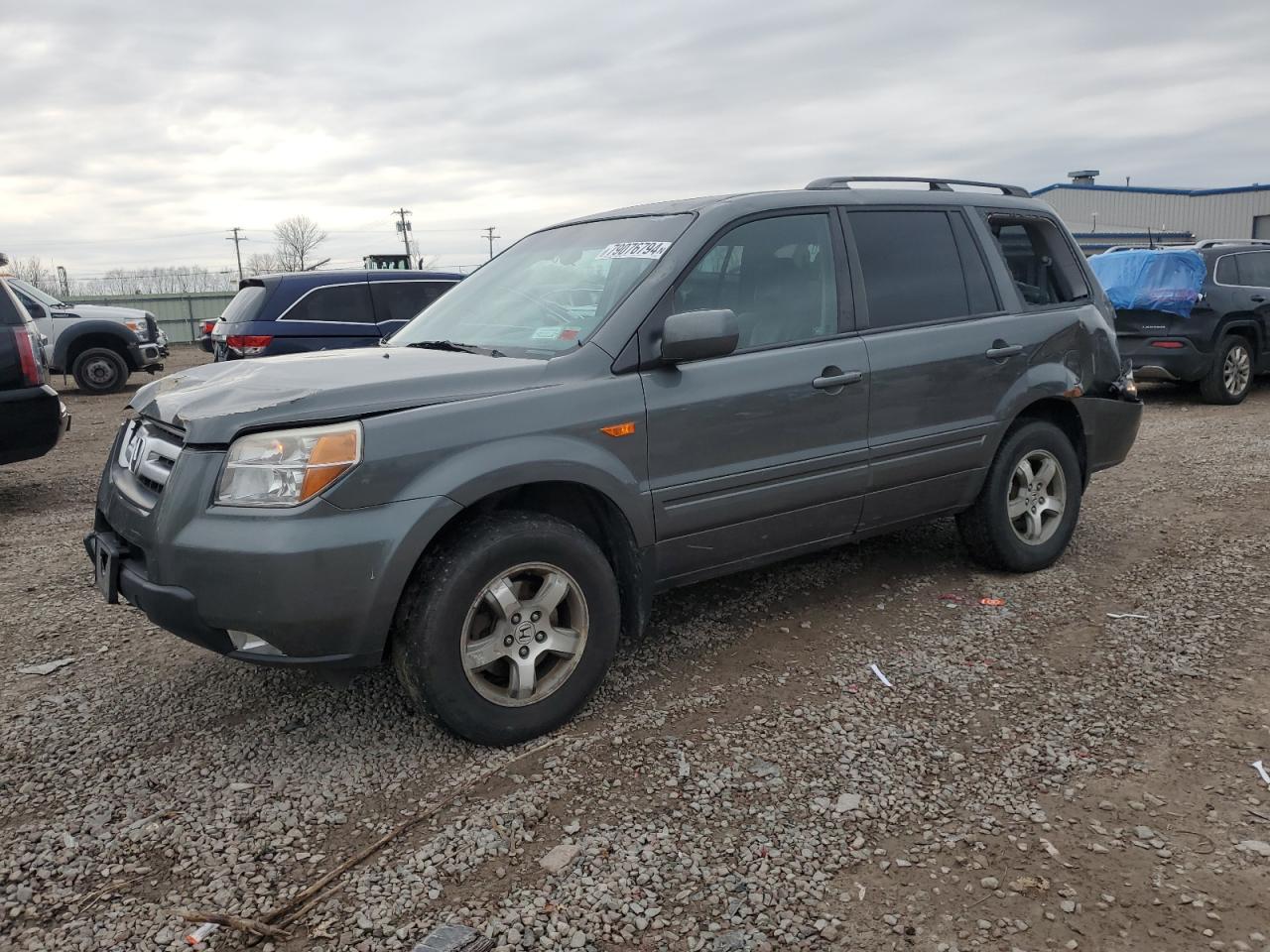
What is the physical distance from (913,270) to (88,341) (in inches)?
584

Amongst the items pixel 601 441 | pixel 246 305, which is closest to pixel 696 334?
pixel 601 441

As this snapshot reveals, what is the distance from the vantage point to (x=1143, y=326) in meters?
10.9

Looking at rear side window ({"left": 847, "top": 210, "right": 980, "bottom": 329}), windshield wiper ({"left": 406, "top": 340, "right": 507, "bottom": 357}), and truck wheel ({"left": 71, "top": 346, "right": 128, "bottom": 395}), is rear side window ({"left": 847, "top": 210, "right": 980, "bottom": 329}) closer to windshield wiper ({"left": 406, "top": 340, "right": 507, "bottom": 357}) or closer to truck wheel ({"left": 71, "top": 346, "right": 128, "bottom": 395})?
windshield wiper ({"left": 406, "top": 340, "right": 507, "bottom": 357})

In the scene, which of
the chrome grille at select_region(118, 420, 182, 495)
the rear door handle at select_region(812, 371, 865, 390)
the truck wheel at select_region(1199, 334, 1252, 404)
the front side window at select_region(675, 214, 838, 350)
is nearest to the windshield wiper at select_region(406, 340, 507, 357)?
the front side window at select_region(675, 214, 838, 350)

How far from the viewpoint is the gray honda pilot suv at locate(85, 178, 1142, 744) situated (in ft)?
9.45

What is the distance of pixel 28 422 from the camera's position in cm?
657

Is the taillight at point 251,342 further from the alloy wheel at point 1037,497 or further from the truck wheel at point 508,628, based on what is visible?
the alloy wheel at point 1037,497

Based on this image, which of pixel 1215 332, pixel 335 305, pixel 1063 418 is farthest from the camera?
pixel 1215 332

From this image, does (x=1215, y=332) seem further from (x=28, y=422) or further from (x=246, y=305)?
(x=28, y=422)

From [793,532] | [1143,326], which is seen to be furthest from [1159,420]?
[793,532]

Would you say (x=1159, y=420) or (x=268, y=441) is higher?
(x=268, y=441)

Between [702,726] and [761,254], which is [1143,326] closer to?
[761,254]

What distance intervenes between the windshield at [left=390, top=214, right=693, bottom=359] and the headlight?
0.90m

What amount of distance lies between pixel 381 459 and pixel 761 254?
1.84m
